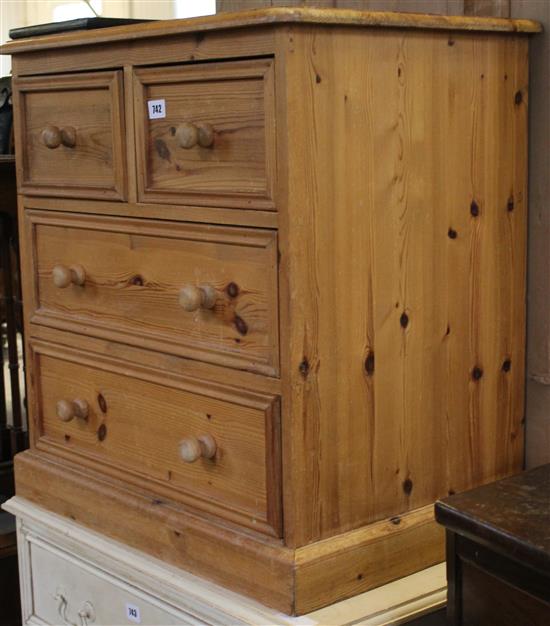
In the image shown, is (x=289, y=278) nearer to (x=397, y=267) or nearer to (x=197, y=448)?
(x=397, y=267)

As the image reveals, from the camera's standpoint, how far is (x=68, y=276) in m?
1.56

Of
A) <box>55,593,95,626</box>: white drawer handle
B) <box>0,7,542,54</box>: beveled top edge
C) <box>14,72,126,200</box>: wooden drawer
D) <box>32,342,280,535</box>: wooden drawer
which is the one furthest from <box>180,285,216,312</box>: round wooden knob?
<box>55,593,95,626</box>: white drawer handle

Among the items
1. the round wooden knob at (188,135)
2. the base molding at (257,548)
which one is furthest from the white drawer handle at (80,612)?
the round wooden knob at (188,135)

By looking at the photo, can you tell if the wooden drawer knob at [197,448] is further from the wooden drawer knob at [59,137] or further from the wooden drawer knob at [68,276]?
the wooden drawer knob at [59,137]

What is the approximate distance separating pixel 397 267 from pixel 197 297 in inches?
10.4

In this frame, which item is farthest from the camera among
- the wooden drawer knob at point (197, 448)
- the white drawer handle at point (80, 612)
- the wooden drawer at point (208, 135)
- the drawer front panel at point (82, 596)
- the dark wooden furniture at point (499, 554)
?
the white drawer handle at point (80, 612)

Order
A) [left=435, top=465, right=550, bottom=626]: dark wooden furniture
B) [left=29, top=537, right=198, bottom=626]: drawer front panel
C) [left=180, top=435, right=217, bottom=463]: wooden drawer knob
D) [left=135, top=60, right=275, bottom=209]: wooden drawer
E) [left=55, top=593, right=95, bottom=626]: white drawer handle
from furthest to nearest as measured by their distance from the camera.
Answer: [left=55, top=593, right=95, bottom=626]: white drawer handle, [left=29, top=537, right=198, bottom=626]: drawer front panel, [left=180, top=435, right=217, bottom=463]: wooden drawer knob, [left=135, top=60, right=275, bottom=209]: wooden drawer, [left=435, top=465, right=550, bottom=626]: dark wooden furniture

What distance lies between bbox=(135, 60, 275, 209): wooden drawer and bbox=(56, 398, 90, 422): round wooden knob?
373 millimetres

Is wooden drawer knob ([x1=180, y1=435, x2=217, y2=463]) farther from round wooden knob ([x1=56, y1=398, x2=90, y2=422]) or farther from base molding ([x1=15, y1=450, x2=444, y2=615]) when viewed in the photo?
round wooden knob ([x1=56, y1=398, x2=90, y2=422])

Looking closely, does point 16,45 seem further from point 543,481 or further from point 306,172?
point 543,481

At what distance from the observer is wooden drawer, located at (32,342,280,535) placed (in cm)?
132

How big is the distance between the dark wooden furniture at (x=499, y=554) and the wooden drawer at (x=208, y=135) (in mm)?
445

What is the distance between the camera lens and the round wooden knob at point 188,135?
4.26 feet

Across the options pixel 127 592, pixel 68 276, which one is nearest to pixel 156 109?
pixel 68 276
